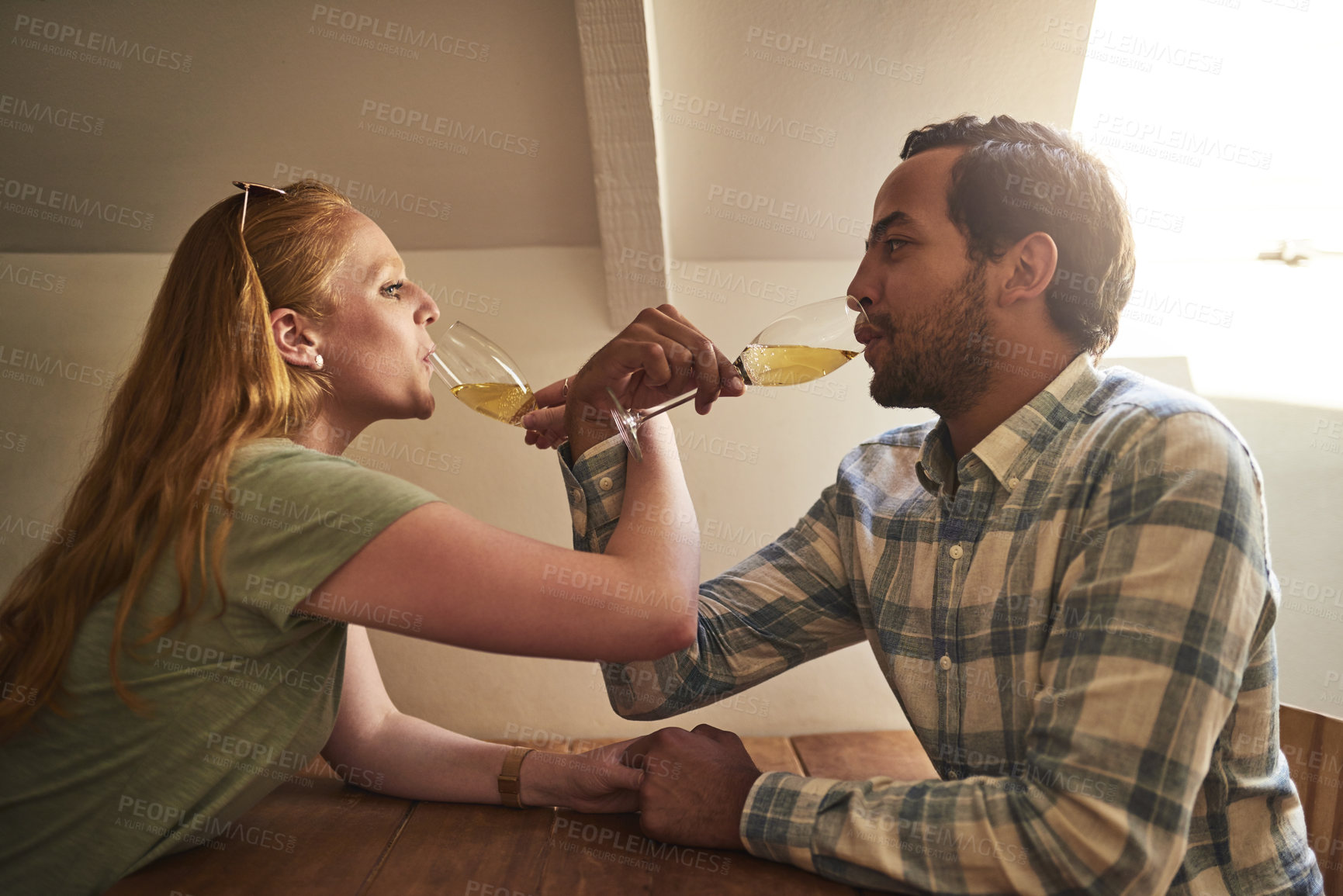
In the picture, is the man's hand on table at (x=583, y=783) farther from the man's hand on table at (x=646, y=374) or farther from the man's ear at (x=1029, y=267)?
the man's ear at (x=1029, y=267)

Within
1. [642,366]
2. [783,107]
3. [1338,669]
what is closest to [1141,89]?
[783,107]

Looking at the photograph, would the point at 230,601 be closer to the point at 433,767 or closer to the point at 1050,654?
the point at 433,767

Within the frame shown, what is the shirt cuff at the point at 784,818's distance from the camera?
3.60 feet

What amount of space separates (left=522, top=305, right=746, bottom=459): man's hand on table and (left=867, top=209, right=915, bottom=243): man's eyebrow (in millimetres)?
407

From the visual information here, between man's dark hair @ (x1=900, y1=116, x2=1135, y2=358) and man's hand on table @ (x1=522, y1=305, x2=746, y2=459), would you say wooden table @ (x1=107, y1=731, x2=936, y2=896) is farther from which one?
man's dark hair @ (x1=900, y1=116, x2=1135, y2=358)

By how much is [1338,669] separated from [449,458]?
2498 millimetres

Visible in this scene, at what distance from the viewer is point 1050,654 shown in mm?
1133

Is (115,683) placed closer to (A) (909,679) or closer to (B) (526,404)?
(B) (526,404)

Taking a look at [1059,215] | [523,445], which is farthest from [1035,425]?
[523,445]

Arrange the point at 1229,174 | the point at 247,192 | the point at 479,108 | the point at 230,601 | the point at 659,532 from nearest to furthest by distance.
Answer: the point at 230,601 → the point at 659,532 → the point at 247,192 → the point at 479,108 → the point at 1229,174

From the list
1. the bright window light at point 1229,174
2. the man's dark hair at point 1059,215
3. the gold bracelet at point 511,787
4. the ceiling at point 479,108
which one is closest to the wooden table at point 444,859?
the gold bracelet at point 511,787

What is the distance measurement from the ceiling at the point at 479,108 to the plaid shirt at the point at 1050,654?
116cm

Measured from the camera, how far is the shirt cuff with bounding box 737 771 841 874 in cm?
110

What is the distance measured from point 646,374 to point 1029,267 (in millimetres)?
702
